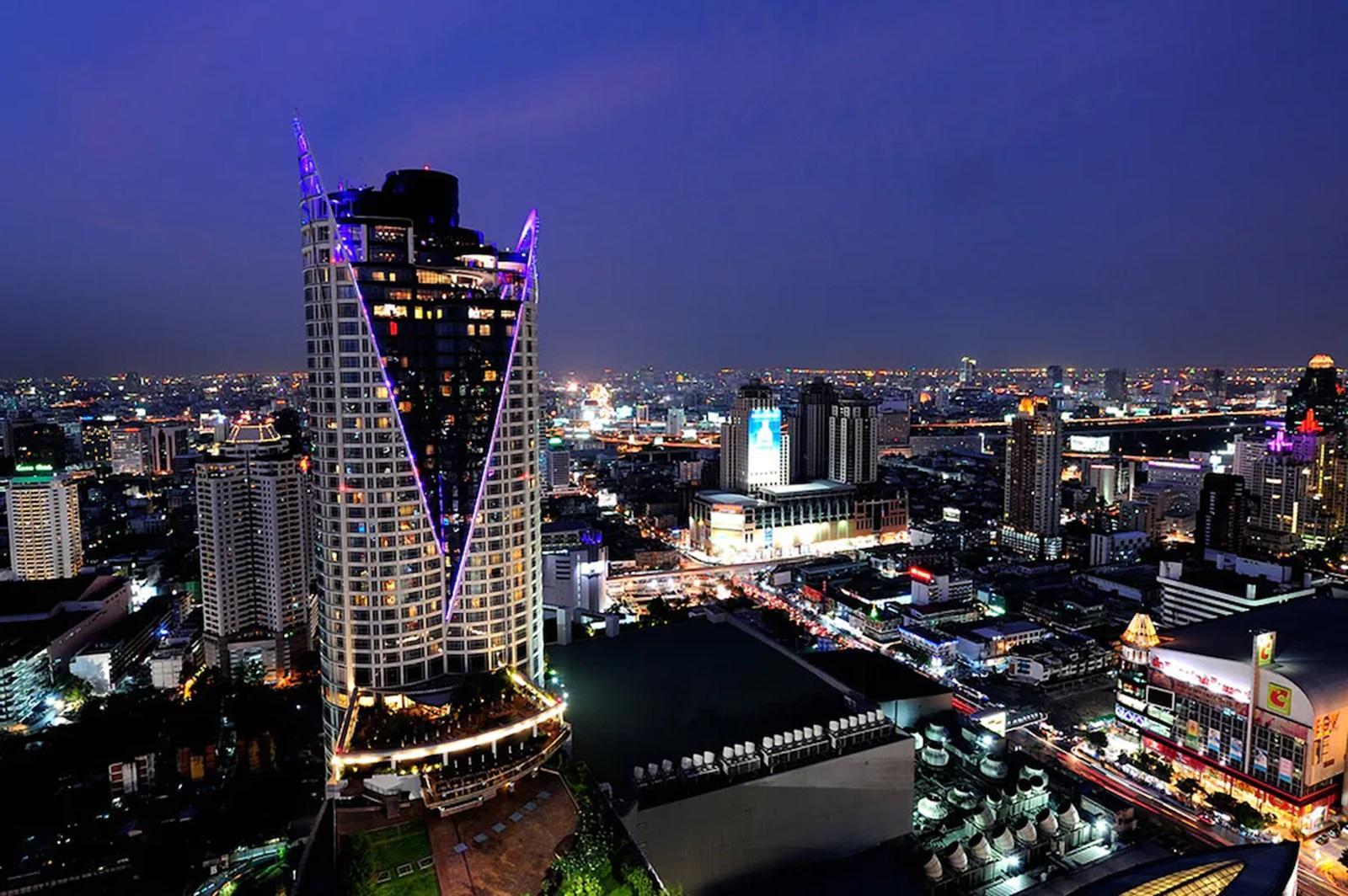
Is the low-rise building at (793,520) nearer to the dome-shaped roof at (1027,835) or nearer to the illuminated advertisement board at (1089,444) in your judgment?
the dome-shaped roof at (1027,835)

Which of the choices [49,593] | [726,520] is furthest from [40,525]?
[726,520]

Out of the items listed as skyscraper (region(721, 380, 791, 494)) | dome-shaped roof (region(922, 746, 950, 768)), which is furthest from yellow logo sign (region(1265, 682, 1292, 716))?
skyscraper (region(721, 380, 791, 494))

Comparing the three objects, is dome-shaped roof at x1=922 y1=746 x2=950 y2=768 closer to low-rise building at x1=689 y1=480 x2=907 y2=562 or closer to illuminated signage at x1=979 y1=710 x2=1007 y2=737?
illuminated signage at x1=979 y1=710 x2=1007 y2=737

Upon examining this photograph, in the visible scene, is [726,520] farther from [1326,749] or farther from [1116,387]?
[1116,387]

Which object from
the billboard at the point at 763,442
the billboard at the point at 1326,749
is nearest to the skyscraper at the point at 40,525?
the billboard at the point at 763,442

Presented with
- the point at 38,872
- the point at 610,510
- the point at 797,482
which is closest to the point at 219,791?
the point at 38,872
